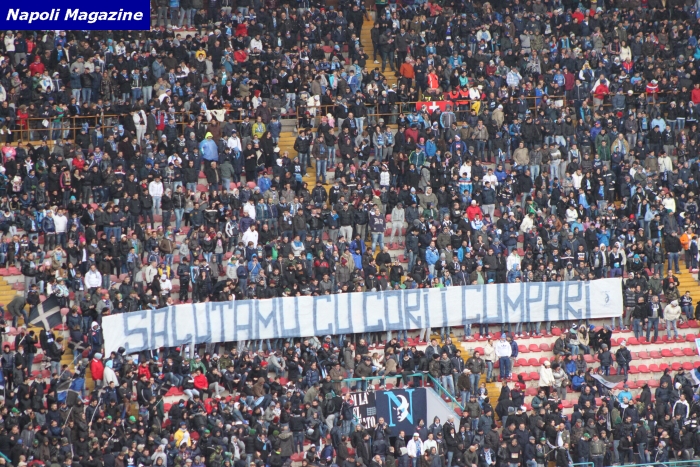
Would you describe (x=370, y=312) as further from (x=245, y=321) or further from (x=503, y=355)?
(x=503, y=355)

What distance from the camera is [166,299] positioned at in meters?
36.7

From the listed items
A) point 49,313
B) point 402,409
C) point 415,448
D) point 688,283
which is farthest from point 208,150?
point 688,283

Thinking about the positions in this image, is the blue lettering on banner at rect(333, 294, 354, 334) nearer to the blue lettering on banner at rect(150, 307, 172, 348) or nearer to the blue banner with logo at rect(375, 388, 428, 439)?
the blue banner with logo at rect(375, 388, 428, 439)

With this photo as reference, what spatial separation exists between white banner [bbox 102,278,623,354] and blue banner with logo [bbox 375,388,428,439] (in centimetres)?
295

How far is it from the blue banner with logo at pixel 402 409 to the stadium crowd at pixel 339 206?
46cm

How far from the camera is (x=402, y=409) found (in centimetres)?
3500

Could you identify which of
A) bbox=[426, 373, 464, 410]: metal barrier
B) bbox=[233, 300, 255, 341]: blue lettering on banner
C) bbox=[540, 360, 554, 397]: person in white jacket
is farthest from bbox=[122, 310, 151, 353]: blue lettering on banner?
bbox=[540, 360, 554, 397]: person in white jacket

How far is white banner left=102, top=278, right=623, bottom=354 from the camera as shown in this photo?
3594 cm

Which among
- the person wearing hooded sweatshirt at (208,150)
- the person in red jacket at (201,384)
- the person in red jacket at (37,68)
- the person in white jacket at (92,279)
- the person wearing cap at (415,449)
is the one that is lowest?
the person wearing cap at (415,449)

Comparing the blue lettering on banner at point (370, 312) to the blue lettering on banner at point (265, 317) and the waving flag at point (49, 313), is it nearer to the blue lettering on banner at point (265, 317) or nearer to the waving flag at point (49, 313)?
the blue lettering on banner at point (265, 317)

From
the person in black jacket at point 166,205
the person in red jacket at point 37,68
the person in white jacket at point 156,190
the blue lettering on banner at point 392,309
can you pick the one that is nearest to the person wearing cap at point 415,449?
the blue lettering on banner at point 392,309

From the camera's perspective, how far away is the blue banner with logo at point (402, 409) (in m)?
34.9

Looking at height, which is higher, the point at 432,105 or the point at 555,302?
the point at 432,105

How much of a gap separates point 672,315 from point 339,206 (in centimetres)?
952
